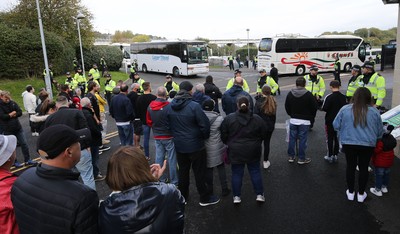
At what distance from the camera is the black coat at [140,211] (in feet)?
6.22

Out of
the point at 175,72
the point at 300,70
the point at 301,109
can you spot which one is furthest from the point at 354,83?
the point at 175,72

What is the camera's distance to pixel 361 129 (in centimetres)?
431

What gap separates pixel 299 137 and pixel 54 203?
5184 millimetres

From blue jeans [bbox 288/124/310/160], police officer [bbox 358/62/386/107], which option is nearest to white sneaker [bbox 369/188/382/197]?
blue jeans [bbox 288/124/310/160]

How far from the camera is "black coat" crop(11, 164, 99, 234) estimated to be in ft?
6.39

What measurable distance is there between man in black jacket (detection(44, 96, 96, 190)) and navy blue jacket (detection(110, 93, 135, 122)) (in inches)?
79.7

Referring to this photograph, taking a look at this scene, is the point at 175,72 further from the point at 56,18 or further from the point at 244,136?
the point at 244,136

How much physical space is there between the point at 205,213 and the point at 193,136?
122 centimetres

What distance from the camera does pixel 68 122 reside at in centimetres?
452

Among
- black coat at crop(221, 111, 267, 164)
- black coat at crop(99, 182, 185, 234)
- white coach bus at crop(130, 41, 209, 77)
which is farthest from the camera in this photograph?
white coach bus at crop(130, 41, 209, 77)

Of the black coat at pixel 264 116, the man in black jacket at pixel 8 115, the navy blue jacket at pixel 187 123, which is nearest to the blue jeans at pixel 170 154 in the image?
the navy blue jacket at pixel 187 123

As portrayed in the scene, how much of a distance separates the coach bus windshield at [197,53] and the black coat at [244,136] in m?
21.4

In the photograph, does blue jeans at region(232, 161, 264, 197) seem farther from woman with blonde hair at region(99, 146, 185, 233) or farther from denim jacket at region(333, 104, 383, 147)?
woman with blonde hair at region(99, 146, 185, 233)

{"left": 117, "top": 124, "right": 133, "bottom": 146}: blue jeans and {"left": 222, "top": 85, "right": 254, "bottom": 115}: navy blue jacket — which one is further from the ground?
{"left": 222, "top": 85, "right": 254, "bottom": 115}: navy blue jacket
